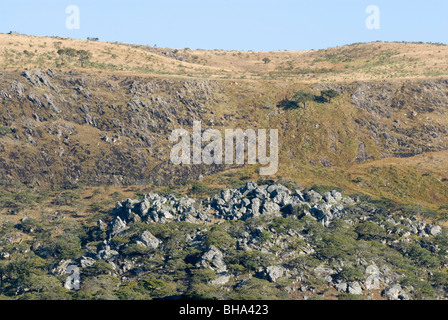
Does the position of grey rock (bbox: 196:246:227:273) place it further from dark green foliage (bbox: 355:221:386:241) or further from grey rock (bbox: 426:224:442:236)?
grey rock (bbox: 426:224:442:236)

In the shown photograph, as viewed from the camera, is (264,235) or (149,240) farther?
(264,235)

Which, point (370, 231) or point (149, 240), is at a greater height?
point (149, 240)

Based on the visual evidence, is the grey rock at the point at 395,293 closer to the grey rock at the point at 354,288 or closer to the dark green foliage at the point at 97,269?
the grey rock at the point at 354,288

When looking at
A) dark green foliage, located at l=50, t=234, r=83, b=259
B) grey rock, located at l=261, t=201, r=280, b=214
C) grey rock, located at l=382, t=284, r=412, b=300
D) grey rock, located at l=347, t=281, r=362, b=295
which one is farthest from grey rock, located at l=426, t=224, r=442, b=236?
dark green foliage, located at l=50, t=234, r=83, b=259

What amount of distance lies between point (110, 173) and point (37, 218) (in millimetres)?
34263

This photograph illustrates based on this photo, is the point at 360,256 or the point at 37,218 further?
the point at 37,218

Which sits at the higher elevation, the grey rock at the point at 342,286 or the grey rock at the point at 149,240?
the grey rock at the point at 149,240

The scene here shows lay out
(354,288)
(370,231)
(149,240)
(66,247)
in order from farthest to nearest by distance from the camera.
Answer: (370,231), (149,240), (66,247), (354,288)

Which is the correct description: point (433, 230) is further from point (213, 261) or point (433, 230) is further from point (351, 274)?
point (213, 261)

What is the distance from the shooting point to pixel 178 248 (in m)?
136

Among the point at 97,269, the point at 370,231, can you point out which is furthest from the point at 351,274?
the point at 97,269

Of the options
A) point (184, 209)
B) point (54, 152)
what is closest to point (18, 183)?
point (54, 152)

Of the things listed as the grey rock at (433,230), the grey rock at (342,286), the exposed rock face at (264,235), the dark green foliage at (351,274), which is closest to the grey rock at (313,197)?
the exposed rock face at (264,235)

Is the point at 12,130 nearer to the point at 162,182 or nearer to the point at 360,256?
the point at 162,182
